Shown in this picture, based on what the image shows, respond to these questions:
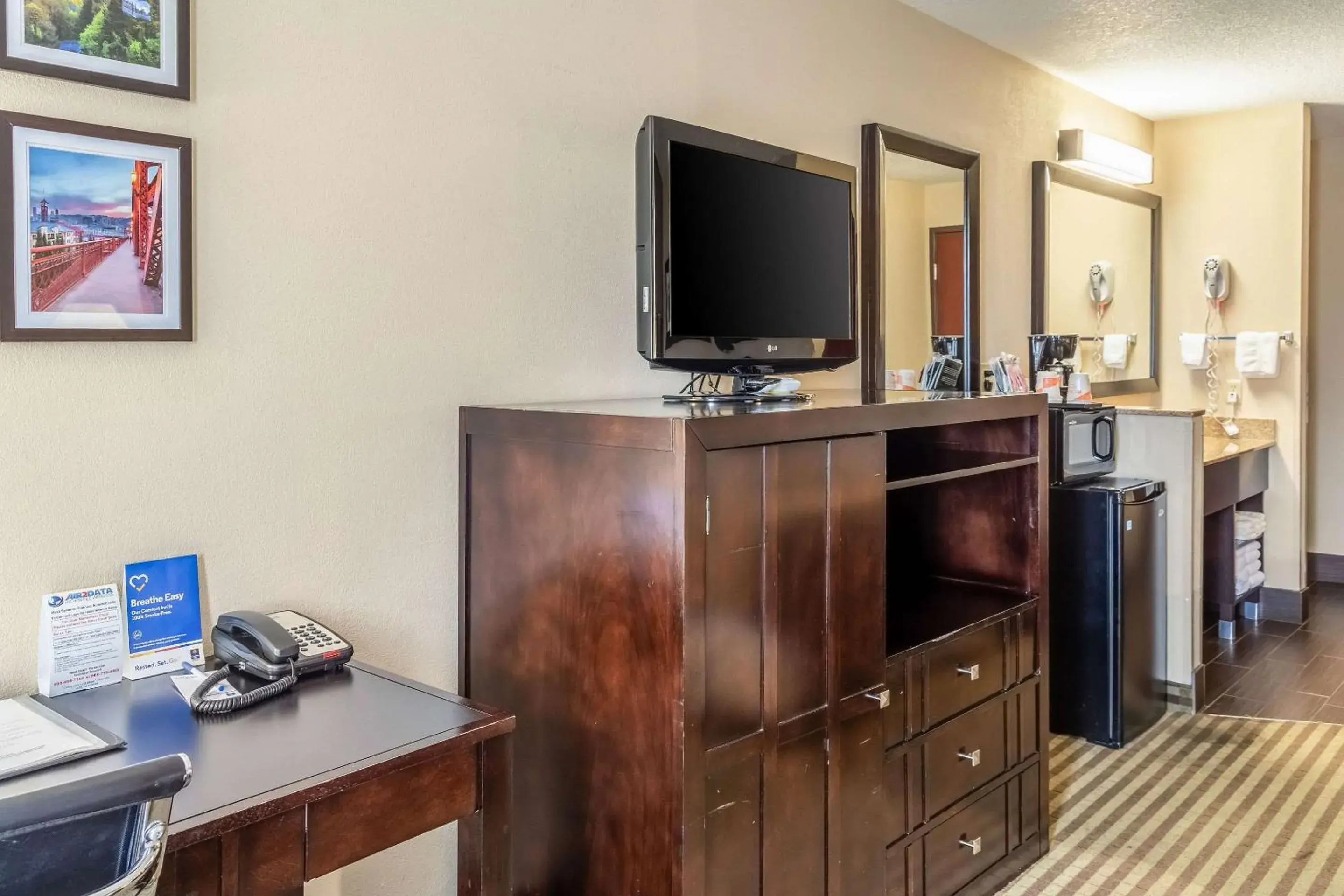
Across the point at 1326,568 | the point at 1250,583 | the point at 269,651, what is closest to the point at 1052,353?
the point at 1250,583

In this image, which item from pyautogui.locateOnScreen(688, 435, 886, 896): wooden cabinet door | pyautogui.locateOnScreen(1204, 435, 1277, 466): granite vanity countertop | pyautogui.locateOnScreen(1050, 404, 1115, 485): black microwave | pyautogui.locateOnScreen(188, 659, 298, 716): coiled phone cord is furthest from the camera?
pyautogui.locateOnScreen(1204, 435, 1277, 466): granite vanity countertop

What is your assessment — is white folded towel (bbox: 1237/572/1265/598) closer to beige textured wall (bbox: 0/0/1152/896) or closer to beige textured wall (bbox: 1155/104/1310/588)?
beige textured wall (bbox: 1155/104/1310/588)

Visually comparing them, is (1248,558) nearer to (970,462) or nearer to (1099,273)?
(1099,273)

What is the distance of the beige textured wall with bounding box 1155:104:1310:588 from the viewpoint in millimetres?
5145

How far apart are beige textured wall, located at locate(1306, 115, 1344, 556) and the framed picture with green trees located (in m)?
6.02

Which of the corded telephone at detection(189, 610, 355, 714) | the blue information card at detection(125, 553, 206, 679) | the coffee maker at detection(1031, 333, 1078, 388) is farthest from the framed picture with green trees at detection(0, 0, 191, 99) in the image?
the coffee maker at detection(1031, 333, 1078, 388)

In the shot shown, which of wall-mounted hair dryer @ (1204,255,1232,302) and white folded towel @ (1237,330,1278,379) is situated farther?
wall-mounted hair dryer @ (1204,255,1232,302)

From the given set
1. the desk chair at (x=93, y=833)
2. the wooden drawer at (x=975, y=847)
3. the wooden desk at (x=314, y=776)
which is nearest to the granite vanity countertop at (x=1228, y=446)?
the wooden drawer at (x=975, y=847)

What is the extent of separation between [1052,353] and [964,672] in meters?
2.06

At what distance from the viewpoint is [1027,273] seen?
427 centimetres

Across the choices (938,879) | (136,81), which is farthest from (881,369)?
(136,81)

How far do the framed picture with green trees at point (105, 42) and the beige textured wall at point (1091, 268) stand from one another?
11.8 feet

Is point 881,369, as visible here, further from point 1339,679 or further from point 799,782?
point 1339,679

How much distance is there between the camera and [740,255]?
7.75 feet
